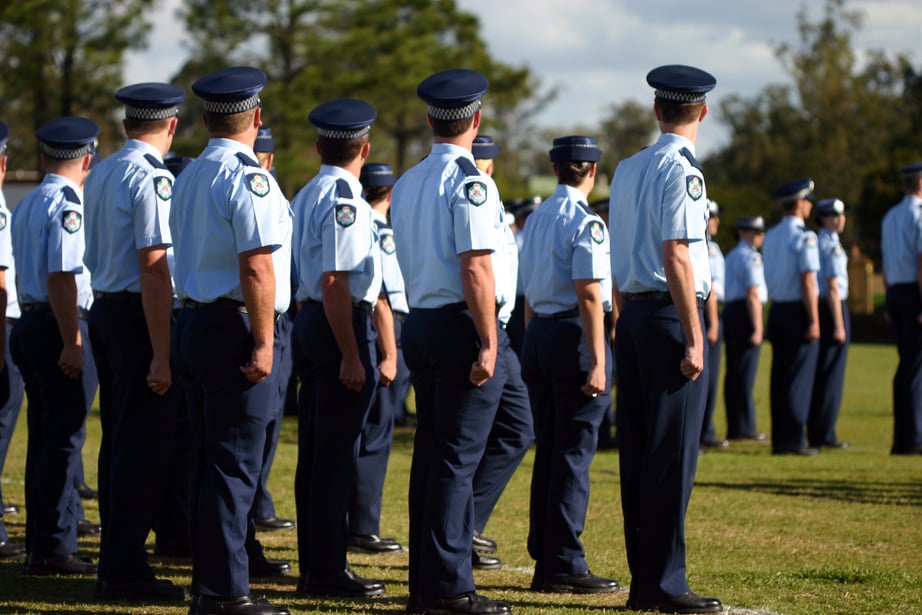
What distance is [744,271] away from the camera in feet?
47.2

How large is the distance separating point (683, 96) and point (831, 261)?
7.65 m

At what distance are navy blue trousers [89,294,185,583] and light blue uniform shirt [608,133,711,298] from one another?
88.3 inches

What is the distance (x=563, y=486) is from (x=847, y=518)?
2998mm

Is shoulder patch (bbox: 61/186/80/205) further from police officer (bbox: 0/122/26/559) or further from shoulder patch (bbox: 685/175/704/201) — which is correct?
shoulder patch (bbox: 685/175/704/201)

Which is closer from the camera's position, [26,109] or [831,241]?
[831,241]

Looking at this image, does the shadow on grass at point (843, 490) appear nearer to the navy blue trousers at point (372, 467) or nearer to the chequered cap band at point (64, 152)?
the navy blue trousers at point (372, 467)

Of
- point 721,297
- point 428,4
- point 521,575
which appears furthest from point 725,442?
point 428,4

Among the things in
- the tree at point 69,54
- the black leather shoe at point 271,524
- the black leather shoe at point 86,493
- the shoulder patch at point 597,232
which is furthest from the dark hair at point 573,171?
the tree at point 69,54

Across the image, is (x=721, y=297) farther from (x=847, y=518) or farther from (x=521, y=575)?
(x=521, y=575)

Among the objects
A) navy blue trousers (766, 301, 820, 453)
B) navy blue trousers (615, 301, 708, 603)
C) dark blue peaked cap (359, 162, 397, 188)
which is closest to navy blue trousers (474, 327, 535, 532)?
navy blue trousers (615, 301, 708, 603)

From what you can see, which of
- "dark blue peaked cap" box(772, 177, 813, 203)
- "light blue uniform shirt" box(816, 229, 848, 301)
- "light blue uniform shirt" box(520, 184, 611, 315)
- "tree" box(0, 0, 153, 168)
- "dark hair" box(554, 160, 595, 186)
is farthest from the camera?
"tree" box(0, 0, 153, 168)

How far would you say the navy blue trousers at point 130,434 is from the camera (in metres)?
6.42

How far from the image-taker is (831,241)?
13.5 m

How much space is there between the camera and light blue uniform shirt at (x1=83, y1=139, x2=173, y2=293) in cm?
639
